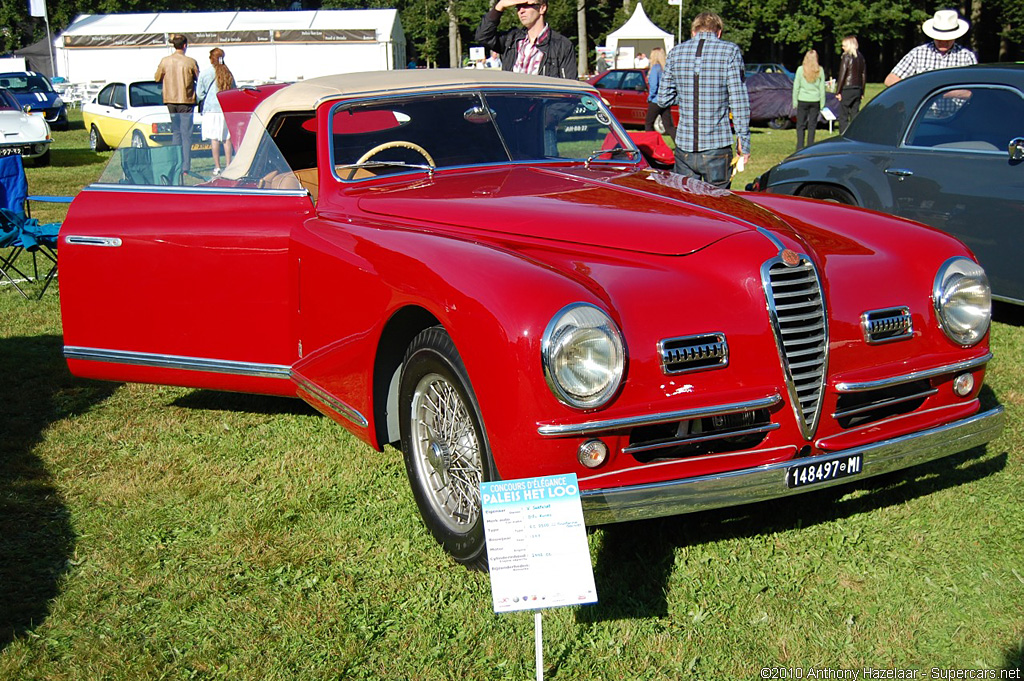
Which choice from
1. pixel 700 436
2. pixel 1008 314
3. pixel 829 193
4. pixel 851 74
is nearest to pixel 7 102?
pixel 851 74

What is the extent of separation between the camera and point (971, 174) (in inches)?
245

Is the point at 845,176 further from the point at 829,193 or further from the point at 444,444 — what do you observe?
the point at 444,444

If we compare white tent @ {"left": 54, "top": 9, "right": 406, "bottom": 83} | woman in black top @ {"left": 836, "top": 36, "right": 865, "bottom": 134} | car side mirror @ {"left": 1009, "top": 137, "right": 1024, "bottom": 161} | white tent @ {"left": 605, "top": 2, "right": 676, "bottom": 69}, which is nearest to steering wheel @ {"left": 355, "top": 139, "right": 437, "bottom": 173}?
car side mirror @ {"left": 1009, "top": 137, "right": 1024, "bottom": 161}

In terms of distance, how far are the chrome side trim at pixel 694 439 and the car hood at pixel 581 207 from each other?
26.4 inches

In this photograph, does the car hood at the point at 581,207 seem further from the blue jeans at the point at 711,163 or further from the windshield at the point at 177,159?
the blue jeans at the point at 711,163

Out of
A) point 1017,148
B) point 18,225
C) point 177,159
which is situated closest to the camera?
point 177,159

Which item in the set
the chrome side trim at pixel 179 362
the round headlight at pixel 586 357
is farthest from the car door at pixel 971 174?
the chrome side trim at pixel 179 362

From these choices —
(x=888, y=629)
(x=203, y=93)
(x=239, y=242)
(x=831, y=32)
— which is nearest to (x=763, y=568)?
(x=888, y=629)

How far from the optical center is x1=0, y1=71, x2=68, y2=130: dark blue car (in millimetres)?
24641

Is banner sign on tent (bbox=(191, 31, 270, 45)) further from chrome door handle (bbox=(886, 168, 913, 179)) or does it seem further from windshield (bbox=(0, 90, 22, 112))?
chrome door handle (bbox=(886, 168, 913, 179))

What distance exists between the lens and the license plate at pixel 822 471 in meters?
3.17

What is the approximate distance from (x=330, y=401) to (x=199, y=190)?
4.57 feet

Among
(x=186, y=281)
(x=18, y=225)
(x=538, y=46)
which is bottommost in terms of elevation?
(x=18, y=225)

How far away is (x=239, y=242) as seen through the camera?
4.47 m
